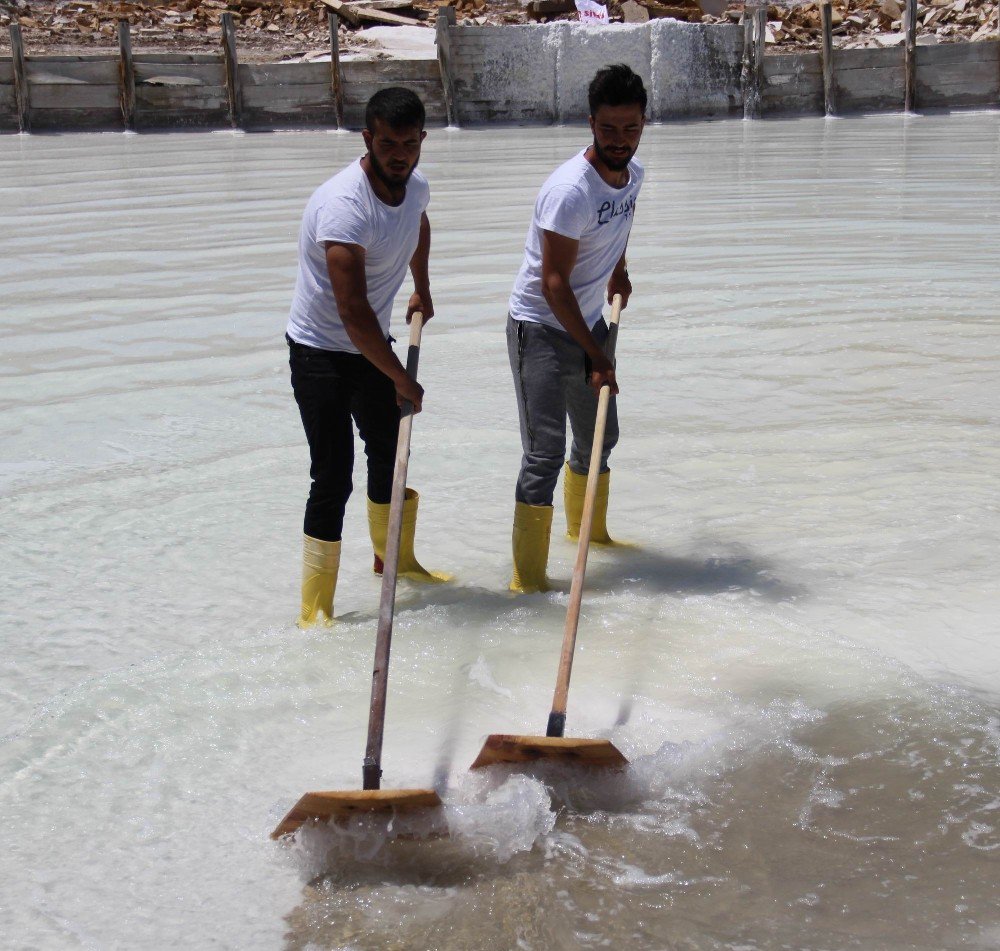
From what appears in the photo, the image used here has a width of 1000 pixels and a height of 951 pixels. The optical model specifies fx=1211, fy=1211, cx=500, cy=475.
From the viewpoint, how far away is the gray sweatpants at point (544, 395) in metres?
3.68

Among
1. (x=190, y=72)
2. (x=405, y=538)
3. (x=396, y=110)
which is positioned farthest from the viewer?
(x=190, y=72)

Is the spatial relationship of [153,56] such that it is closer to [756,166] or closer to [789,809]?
[756,166]

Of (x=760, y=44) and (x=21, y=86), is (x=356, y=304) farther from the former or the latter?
(x=760, y=44)

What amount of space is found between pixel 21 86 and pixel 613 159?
17.1m

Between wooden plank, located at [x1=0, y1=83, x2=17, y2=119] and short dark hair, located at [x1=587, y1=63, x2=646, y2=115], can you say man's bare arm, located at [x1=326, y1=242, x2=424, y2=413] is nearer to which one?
short dark hair, located at [x1=587, y1=63, x2=646, y2=115]

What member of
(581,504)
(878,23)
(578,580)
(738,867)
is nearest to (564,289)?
(578,580)

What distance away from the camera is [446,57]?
741 inches

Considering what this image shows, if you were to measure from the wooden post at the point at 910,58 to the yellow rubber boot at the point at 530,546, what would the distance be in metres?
17.9

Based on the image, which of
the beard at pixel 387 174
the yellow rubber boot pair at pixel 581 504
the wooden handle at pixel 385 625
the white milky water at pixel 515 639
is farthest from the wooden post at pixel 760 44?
the wooden handle at pixel 385 625

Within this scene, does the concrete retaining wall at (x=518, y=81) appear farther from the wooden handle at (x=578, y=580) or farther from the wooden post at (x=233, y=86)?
the wooden handle at (x=578, y=580)

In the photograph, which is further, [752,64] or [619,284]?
[752,64]

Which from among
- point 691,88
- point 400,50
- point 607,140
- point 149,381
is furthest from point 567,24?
point 607,140

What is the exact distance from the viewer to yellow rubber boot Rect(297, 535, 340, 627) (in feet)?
11.9

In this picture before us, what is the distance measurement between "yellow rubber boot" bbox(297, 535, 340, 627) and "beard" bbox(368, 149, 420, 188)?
107 cm
